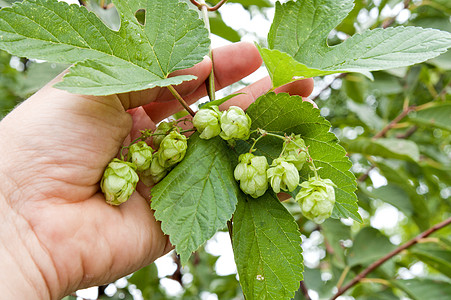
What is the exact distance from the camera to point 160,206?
3.32ft

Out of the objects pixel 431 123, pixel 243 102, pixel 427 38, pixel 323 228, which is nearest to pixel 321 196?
pixel 427 38

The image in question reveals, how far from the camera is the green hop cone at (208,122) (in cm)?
103

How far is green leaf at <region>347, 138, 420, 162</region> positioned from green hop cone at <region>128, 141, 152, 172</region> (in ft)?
4.59

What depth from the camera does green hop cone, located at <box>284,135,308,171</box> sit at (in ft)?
3.35

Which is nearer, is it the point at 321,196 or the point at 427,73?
the point at 321,196

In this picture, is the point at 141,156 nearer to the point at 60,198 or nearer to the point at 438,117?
the point at 60,198

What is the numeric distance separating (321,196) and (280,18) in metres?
0.55

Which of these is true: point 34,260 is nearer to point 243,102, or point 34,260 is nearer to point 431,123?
point 243,102

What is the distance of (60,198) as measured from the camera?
118 cm

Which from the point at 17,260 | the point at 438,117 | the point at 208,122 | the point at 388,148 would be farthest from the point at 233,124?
the point at 438,117

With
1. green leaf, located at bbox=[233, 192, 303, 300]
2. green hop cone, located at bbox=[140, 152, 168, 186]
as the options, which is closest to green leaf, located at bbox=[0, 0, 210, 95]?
green hop cone, located at bbox=[140, 152, 168, 186]

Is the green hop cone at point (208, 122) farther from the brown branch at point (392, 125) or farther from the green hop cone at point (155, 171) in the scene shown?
the brown branch at point (392, 125)

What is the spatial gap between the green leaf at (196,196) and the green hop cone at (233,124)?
0.09 metres

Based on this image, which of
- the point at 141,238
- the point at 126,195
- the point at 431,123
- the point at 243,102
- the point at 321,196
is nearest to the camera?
the point at 321,196
